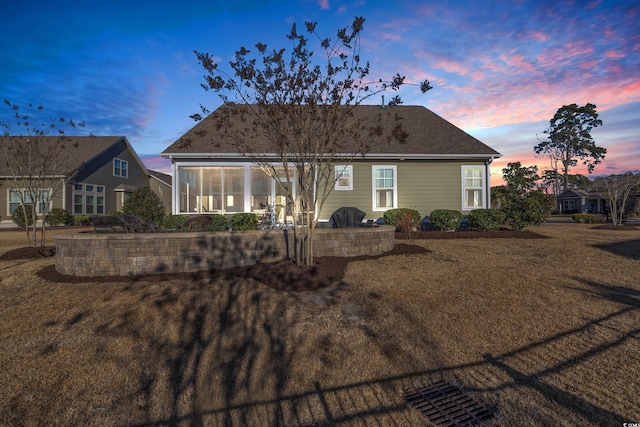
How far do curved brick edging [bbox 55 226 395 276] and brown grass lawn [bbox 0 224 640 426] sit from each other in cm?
57

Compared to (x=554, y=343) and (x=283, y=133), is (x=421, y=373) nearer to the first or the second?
(x=554, y=343)

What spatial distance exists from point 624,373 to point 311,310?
3360mm

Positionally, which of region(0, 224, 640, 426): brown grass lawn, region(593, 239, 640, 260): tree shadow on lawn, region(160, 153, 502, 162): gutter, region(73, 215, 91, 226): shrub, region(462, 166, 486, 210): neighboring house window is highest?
region(160, 153, 502, 162): gutter

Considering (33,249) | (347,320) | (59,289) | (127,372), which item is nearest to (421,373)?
(347,320)

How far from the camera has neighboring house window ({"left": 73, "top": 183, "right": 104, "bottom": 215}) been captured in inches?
875

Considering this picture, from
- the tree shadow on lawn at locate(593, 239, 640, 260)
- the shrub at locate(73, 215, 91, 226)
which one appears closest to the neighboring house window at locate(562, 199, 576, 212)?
the tree shadow on lawn at locate(593, 239, 640, 260)

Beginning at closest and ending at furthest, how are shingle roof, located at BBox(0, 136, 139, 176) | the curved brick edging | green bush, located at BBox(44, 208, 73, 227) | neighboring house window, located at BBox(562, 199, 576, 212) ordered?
the curved brick edging, green bush, located at BBox(44, 208, 73, 227), shingle roof, located at BBox(0, 136, 139, 176), neighboring house window, located at BBox(562, 199, 576, 212)

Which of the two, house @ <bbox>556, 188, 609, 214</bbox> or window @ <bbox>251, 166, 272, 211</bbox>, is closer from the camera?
window @ <bbox>251, 166, 272, 211</bbox>

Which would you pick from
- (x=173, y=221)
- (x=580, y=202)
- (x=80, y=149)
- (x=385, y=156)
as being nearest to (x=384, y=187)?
(x=385, y=156)

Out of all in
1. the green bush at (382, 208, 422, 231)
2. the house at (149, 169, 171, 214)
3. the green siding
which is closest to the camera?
the green bush at (382, 208, 422, 231)

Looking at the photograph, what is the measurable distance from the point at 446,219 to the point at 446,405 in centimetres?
1096

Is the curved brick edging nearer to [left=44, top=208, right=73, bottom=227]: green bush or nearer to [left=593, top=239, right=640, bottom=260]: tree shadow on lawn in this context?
[left=593, top=239, right=640, bottom=260]: tree shadow on lawn

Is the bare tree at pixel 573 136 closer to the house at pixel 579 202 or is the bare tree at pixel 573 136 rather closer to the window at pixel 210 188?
the house at pixel 579 202

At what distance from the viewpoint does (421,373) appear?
130 inches
